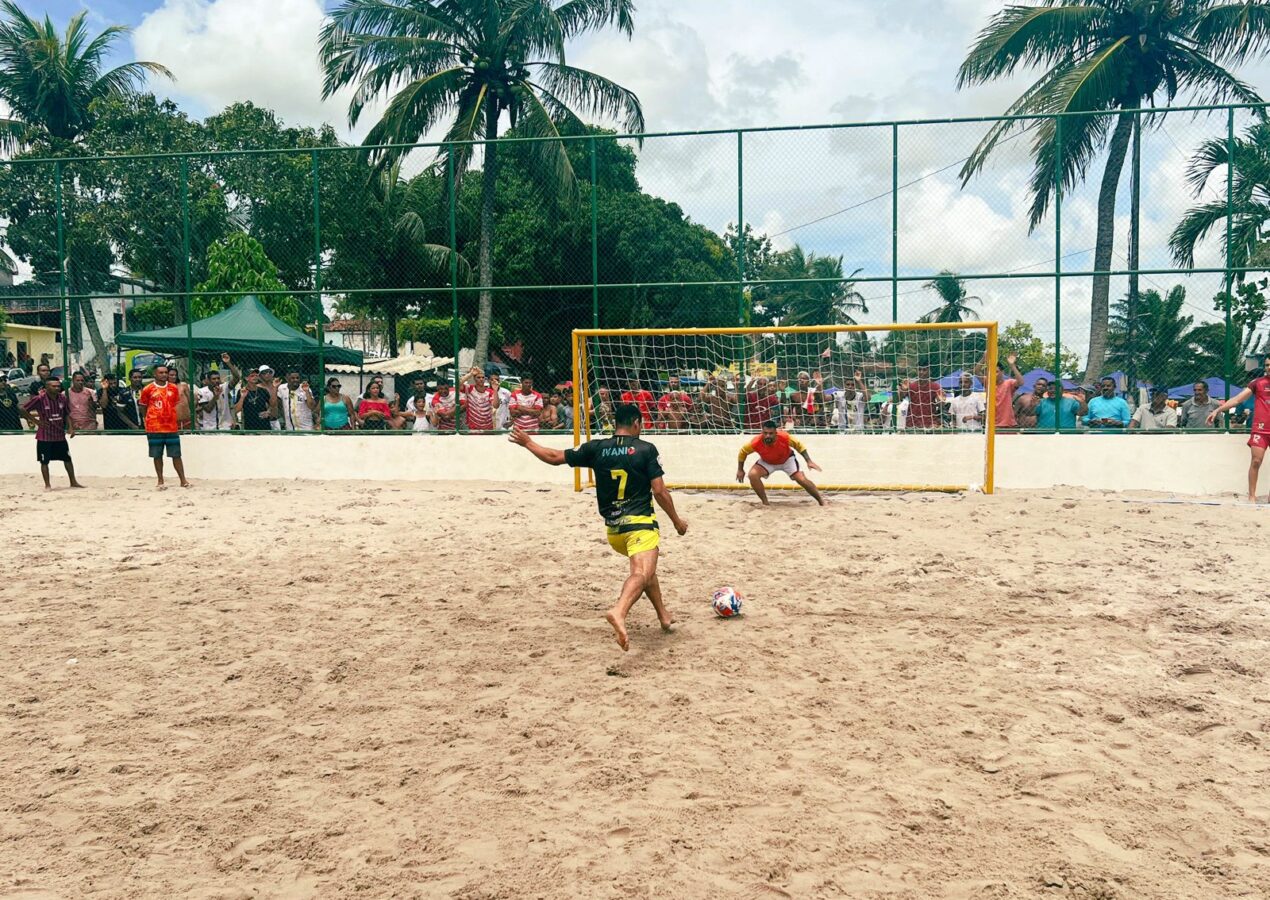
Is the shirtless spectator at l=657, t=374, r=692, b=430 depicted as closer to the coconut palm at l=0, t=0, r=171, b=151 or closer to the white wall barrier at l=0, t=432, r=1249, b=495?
the white wall barrier at l=0, t=432, r=1249, b=495

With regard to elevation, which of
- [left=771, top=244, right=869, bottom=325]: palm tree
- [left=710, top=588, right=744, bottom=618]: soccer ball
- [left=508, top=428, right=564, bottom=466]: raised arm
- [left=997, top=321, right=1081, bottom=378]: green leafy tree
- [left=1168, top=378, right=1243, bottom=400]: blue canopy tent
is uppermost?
[left=771, top=244, right=869, bottom=325]: palm tree

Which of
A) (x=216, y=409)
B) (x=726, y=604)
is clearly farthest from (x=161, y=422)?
(x=726, y=604)

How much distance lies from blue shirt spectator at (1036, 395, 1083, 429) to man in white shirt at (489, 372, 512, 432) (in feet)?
24.1

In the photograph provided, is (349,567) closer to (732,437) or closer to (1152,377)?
(732,437)

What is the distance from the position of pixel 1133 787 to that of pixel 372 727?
3.50m

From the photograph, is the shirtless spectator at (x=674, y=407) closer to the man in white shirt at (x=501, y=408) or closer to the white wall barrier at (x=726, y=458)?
the white wall barrier at (x=726, y=458)

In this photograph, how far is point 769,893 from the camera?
346 cm

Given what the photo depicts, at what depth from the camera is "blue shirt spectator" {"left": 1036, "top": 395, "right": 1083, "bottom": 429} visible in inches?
516

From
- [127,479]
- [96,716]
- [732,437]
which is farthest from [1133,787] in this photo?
[127,479]

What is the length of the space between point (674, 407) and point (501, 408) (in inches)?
106

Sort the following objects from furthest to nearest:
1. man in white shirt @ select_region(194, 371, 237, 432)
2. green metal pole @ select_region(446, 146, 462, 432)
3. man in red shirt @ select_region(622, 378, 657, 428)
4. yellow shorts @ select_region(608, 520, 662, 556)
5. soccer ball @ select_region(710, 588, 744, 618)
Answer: man in white shirt @ select_region(194, 371, 237, 432)
green metal pole @ select_region(446, 146, 462, 432)
man in red shirt @ select_region(622, 378, 657, 428)
soccer ball @ select_region(710, 588, 744, 618)
yellow shorts @ select_region(608, 520, 662, 556)

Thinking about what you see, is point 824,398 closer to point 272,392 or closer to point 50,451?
point 272,392

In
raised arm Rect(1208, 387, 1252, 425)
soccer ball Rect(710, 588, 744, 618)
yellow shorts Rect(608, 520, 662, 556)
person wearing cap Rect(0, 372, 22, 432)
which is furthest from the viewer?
person wearing cap Rect(0, 372, 22, 432)

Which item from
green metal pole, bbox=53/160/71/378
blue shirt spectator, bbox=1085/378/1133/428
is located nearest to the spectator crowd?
blue shirt spectator, bbox=1085/378/1133/428
